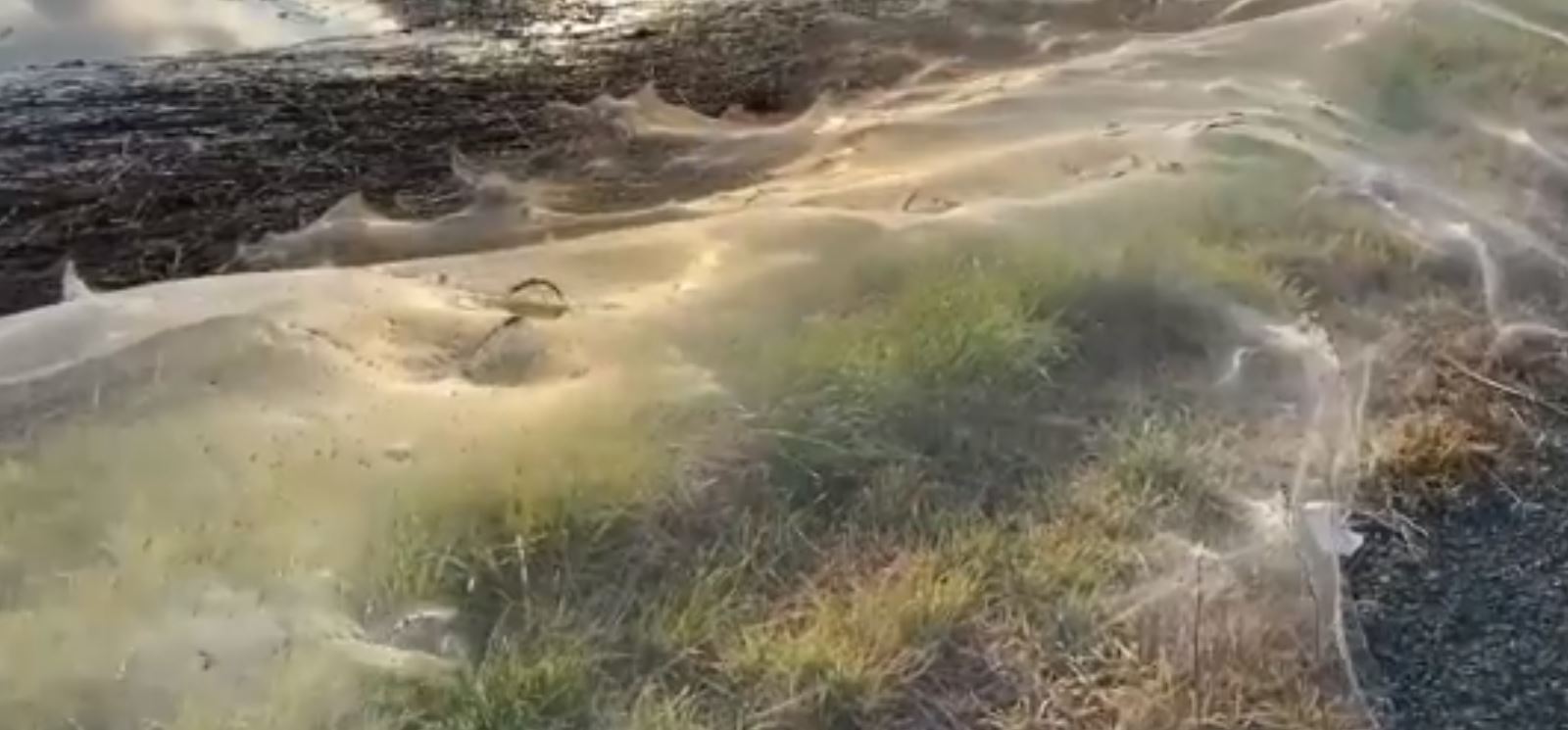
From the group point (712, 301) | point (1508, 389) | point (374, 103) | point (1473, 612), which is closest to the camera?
point (1473, 612)

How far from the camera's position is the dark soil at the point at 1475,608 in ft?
10.1

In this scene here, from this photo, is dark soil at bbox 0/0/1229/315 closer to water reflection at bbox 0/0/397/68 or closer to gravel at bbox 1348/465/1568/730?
water reflection at bbox 0/0/397/68

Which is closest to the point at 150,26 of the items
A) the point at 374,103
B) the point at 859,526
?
the point at 374,103

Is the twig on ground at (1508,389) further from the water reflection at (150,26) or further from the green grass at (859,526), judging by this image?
the water reflection at (150,26)

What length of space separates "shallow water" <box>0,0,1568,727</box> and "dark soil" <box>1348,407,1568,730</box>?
0.09 metres

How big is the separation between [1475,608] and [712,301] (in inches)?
51.1

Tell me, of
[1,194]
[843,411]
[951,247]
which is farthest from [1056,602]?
[1,194]

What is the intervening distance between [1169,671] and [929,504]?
0.48 m

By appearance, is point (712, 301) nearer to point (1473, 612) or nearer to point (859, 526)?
point (859, 526)

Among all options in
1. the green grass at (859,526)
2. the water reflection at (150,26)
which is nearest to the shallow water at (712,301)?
the green grass at (859,526)

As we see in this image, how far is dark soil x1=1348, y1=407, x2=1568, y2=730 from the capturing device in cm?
308

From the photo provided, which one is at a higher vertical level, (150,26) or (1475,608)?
(150,26)

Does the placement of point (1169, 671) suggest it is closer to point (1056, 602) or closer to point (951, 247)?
point (1056, 602)

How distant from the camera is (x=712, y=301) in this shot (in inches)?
140
